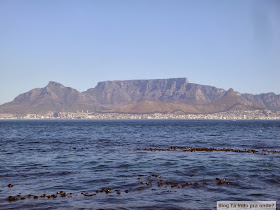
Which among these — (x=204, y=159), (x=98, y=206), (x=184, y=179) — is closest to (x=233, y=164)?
(x=204, y=159)

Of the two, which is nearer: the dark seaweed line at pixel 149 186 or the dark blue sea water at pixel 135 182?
the dark blue sea water at pixel 135 182

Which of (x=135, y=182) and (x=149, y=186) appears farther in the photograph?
(x=135, y=182)

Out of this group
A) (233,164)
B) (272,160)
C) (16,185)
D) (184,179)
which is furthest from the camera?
(272,160)

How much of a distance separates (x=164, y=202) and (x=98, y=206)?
14.8 feet

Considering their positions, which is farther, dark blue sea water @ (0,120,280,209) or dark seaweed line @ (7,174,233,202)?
dark seaweed line @ (7,174,233,202)

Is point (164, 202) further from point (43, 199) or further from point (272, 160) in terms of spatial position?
point (272, 160)

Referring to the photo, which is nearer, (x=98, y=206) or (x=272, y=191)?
(x=98, y=206)

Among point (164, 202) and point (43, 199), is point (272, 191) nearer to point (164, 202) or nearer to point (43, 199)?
point (164, 202)

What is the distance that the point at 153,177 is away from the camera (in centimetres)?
3025

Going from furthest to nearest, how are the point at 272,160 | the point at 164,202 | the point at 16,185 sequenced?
the point at 272,160 → the point at 16,185 → the point at 164,202

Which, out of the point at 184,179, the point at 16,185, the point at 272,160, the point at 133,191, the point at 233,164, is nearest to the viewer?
the point at 133,191

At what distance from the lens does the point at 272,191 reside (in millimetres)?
25062

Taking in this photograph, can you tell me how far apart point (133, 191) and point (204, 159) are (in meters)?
19.8

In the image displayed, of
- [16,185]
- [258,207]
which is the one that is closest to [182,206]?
[258,207]
